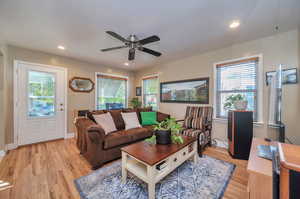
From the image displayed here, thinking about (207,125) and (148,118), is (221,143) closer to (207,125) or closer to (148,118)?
(207,125)

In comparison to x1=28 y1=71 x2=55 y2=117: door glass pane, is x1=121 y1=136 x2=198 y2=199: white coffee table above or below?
below

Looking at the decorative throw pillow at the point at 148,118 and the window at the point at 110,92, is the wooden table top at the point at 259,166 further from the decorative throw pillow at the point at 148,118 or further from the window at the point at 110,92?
the window at the point at 110,92

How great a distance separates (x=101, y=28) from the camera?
213 cm

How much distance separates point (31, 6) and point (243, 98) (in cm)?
403

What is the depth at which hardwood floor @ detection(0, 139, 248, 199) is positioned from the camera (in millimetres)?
1516

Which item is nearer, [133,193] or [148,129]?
[133,193]

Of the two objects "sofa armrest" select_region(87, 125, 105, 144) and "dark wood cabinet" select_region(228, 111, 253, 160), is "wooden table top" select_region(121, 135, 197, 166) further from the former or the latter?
"dark wood cabinet" select_region(228, 111, 253, 160)

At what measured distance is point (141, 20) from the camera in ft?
6.27

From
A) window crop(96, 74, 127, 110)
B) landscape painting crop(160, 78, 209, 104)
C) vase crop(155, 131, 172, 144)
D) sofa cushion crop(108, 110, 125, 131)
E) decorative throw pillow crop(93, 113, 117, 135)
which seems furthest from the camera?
window crop(96, 74, 127, 110)

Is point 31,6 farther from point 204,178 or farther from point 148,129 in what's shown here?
point 204,178

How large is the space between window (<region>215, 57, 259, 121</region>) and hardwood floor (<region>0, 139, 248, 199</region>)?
1.16 meters

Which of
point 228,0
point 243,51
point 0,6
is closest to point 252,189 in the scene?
point 228,0

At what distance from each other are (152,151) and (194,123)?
1.67 m

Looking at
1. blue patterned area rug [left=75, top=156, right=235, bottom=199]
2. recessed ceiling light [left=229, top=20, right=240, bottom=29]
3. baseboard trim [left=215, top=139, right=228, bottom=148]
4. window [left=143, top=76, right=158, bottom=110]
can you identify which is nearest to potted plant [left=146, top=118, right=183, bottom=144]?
blue patterned area rug [left=75, top=156, right=235, bottom=199]
